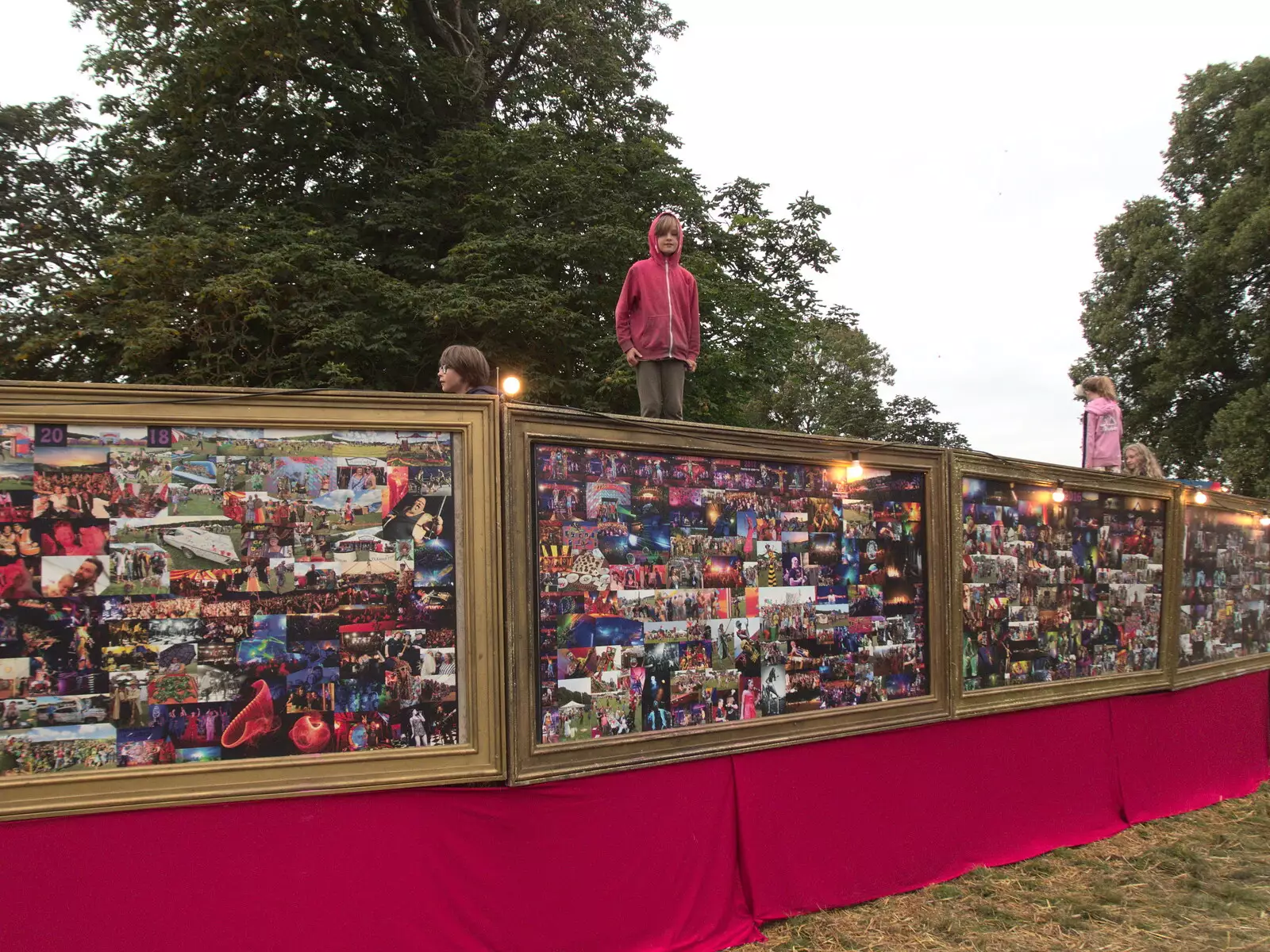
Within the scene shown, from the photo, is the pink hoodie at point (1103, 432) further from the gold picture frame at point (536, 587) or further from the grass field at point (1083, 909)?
the gold picture frame at point (536, 587)

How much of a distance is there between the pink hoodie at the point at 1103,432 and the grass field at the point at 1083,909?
2.69 m

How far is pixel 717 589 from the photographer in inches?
150

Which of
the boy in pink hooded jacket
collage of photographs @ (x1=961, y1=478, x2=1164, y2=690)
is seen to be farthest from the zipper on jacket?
collage of photographs @ (x1=961, y1=478, x2=1164, y2=690)

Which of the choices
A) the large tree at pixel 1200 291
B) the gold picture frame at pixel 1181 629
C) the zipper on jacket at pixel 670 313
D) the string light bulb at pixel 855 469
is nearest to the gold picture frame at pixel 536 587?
the string light bulb at pixel 855 469

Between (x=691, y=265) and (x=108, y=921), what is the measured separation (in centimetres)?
1550

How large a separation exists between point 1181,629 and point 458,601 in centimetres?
540

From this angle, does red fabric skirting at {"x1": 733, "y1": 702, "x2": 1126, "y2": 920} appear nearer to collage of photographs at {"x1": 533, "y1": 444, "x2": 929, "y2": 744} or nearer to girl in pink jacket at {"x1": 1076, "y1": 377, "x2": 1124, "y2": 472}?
collage of photographs at {"x1": 533, "y1": 444, "x2": 929, "y2": 744}

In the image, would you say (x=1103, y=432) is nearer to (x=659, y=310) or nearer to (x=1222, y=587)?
(x=1222, y=587)

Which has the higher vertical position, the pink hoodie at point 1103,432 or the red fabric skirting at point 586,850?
the pink hoodie at point 1103,432

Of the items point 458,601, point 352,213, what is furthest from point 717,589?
point 352,213

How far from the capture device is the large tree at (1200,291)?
23.9m

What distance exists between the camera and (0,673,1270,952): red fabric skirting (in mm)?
2721

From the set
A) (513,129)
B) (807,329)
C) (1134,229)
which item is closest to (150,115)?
(513,129)

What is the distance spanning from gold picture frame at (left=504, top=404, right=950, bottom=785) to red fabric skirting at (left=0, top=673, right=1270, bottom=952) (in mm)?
107
